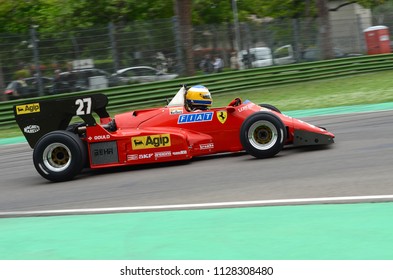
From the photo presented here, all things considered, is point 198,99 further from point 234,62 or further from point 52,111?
point 234,62

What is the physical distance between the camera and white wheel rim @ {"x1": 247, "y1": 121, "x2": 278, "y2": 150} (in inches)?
339

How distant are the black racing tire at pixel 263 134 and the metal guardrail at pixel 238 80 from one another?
9109mm

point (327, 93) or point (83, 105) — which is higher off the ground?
point (83, 105)

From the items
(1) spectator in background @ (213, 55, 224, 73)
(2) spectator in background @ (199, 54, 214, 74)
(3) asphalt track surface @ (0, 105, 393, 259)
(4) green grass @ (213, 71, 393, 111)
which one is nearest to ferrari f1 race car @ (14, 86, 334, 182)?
(3) asphalt track surface @ (0, 105, 393, 259)

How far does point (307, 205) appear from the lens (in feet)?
20.3

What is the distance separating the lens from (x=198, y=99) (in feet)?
30.5

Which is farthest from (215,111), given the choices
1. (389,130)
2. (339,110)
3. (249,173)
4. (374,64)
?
(374,64)

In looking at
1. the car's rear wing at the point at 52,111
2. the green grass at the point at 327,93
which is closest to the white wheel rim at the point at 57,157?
the car's rear wing at the point at 52,111

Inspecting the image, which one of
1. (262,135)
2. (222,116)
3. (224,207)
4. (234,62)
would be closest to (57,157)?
(222,116)

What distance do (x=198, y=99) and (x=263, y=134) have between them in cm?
114

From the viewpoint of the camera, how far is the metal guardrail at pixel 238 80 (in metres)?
19.6

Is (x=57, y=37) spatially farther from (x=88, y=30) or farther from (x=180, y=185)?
(x=180, y=185)

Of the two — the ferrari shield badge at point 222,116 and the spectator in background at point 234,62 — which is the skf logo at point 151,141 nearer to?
the ferrari shield badge at point 222,116

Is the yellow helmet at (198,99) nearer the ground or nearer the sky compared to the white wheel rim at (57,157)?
nearer the sky
